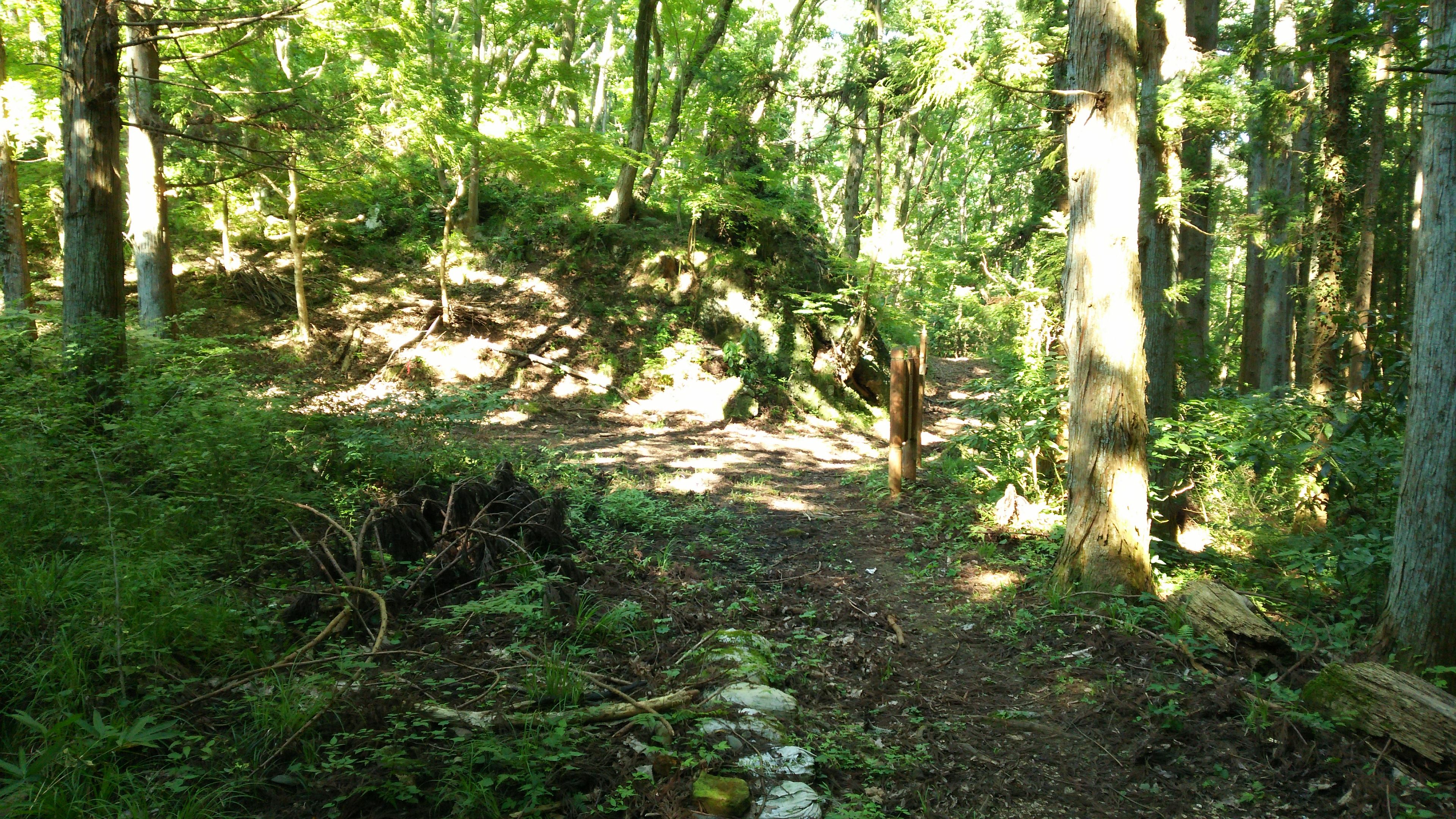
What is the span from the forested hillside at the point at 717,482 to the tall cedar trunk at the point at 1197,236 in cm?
9

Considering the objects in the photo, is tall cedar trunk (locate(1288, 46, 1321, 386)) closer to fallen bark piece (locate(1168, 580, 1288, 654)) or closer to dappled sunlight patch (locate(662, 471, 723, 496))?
fallen bark piece (locate(1168, 580, 1288, 654))

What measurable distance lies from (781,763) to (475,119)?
1528cm

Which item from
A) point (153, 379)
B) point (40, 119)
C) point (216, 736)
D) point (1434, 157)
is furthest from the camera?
point (40, 119)

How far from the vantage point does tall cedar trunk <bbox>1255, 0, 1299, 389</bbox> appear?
39.7 ft

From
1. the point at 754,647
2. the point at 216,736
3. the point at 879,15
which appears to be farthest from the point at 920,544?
the point at 879,15

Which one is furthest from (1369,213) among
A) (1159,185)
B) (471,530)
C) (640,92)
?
(471,530)

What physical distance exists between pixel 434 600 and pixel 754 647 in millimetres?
2108

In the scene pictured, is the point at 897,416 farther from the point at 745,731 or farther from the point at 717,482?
the point at 745,731

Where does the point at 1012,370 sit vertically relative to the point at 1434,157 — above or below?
below

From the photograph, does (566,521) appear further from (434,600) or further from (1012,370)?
(1012,370)

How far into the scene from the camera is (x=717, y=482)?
10.3 metres

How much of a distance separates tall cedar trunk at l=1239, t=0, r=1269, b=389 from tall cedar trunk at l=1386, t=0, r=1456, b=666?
8.61m

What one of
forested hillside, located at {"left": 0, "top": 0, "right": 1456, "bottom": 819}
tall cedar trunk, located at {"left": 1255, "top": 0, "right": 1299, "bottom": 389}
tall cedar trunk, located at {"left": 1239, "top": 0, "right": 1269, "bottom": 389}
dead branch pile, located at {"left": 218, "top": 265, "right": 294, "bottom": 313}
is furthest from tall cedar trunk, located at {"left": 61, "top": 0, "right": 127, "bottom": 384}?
tall cedar trunk, located at {"left": 1239, "top": 0, "right": 1269, "bottom": 389}

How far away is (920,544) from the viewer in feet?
25.8
